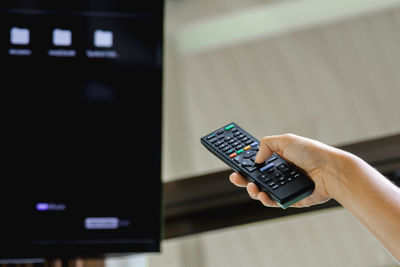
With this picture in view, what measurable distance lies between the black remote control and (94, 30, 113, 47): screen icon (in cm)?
59

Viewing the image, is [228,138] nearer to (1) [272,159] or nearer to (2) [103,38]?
(1) [272,159]

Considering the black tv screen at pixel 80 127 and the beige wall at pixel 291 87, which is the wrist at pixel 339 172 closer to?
the black tv screen at pixel 80 127

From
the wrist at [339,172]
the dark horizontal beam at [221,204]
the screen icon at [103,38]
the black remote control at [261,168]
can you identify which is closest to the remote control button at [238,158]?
the black remote control at [261,168]

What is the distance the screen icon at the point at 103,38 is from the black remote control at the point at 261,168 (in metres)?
0.59

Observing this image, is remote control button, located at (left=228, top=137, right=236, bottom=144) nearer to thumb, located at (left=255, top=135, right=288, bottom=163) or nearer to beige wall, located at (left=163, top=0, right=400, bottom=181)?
thumb, located at (left=255, top=135, right=288, bottom=163)

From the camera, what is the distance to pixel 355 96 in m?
2.14

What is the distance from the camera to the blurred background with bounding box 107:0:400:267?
2.10 meters

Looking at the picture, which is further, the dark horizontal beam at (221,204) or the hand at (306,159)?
the dark horizontal beam at (221,204)

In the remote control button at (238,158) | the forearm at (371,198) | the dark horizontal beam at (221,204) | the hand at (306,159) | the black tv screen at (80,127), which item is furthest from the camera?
the dark horizontal beam at (221,204)

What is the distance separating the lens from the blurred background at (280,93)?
210 cm

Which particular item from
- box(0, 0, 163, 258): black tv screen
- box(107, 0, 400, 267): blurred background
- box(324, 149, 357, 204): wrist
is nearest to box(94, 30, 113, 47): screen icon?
box(0, 0, 163, 258): black tv screen

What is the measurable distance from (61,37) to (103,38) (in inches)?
4.8

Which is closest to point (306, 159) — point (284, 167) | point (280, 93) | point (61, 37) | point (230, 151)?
point (284, 167)

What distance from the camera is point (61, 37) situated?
170 cm
